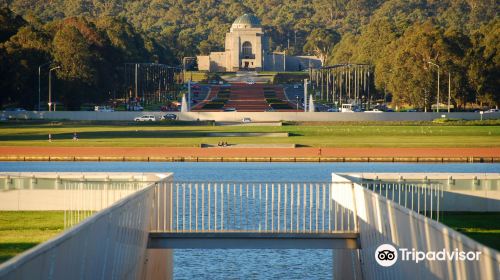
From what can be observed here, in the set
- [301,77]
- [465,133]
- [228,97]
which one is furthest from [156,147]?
[301,77]

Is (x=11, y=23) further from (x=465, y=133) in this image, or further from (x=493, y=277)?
(x=493, y=277)

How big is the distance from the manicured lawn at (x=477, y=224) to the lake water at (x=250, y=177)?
2.83 m

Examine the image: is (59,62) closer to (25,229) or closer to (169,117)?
(169,117)

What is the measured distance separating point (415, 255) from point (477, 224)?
8691mm

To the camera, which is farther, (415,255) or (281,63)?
(281,63)

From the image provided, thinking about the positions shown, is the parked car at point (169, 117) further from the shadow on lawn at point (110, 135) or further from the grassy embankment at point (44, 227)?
the grassy embankment at point (44, 227)

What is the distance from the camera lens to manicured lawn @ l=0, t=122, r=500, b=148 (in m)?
63.5

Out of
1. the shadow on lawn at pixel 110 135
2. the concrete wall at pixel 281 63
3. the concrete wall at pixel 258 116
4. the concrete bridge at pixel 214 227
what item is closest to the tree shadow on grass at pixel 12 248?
the concrete bridge at pixel 214 227

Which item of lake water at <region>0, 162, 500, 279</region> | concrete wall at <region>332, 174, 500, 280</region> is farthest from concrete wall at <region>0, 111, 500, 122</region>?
concrete wall at <region>332, 174, 500, 280</region>

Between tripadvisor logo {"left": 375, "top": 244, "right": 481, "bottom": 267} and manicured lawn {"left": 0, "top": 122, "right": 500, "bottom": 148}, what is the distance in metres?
46.0

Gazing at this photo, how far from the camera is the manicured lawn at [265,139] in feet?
208

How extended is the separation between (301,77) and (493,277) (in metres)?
156

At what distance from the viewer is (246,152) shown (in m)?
57.4

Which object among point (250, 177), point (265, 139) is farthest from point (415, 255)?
point (265, 139)
